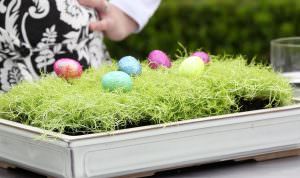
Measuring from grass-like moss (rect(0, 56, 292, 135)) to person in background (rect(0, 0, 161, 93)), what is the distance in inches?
9.4

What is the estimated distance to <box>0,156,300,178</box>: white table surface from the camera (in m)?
1.29

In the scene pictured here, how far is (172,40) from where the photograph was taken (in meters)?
4.49

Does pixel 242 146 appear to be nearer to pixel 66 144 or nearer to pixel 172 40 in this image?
pixel 66 144

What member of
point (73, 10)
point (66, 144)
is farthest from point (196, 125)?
point (73, 10)

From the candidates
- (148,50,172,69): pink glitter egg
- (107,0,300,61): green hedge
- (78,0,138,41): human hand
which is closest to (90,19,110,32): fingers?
(78,0,138,41): human hand

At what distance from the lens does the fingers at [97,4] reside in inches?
69.7

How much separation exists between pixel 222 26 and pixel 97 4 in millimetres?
2700

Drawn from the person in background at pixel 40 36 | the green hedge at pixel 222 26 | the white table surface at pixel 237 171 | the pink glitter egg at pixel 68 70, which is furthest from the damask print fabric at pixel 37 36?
the green hedge at pixel 222 26

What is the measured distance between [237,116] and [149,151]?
0.57 feet

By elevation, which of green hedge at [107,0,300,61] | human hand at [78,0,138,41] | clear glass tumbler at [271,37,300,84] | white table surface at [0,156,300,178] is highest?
green hedge at [107,0,300,61]

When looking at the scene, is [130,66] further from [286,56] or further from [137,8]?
[137,8]

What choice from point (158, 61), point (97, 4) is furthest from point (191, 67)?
point (97, 4)

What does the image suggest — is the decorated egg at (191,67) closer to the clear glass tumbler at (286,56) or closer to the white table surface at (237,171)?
the white table surface at (237,171)

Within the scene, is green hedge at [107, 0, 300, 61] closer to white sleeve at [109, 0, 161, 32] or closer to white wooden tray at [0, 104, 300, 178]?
white sleeve at [109, 0, 161, 32]
